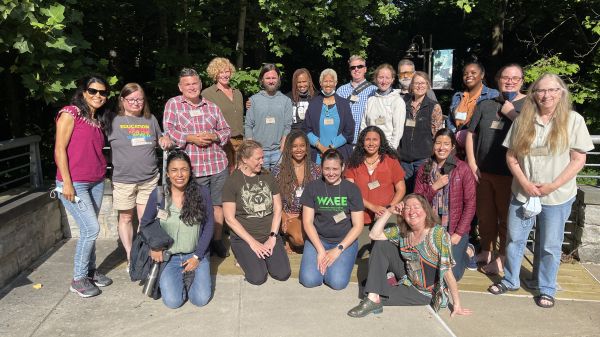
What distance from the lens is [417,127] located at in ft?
16.6

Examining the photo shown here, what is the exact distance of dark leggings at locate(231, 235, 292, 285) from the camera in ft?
14.5

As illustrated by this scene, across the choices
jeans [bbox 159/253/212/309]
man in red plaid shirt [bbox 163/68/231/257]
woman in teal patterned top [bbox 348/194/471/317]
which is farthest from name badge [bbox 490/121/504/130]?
jeans [bbox 159/253/212/309]

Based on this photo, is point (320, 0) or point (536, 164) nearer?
point (536, 164)

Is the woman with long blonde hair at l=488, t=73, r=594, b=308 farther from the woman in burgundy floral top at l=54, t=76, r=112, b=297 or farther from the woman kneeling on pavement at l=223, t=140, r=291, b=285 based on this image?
the woman in burgundy floral top at l=54, t=76, r=112, b=297

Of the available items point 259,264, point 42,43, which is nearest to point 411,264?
point 259,264

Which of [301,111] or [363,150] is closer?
[363,150]

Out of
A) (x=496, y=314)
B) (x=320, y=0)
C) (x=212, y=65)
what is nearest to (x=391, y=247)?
(x=496, y=314)

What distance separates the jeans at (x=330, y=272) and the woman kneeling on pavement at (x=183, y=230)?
2.85 feet

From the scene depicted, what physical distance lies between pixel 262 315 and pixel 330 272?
82 centimetres

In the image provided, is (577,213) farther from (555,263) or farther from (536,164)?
(536,164)

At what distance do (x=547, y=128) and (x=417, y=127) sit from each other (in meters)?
1.47

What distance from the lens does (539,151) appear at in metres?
3.82

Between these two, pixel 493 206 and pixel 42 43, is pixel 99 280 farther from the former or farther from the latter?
pixel 493 206

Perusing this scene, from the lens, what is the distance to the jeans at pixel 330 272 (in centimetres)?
432
